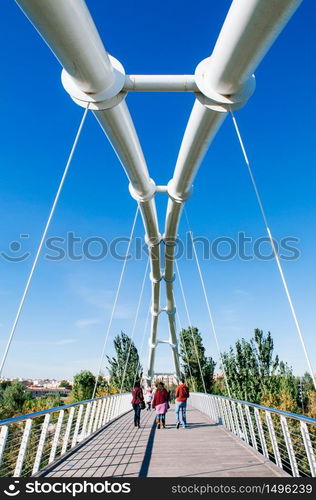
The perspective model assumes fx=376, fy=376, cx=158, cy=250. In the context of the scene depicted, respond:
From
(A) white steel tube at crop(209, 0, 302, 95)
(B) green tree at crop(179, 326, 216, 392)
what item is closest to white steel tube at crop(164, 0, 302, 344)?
(A) white steel tube at crop(209, 0, 302, 95)

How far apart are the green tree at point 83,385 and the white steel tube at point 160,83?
164ft

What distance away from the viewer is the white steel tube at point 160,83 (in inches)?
213

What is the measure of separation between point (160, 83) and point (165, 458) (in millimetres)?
5575

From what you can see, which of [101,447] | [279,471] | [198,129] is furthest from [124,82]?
Answer: [101,447]

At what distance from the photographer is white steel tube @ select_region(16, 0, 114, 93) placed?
3.50 metres

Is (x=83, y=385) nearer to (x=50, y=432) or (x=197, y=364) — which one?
(x=197, y=364)

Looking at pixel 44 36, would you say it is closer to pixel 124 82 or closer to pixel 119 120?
pixel 124 82

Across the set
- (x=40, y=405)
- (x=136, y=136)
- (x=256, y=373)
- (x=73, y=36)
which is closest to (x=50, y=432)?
(x=136, y=136)

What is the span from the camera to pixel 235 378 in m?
32.4

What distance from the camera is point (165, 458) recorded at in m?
5.63

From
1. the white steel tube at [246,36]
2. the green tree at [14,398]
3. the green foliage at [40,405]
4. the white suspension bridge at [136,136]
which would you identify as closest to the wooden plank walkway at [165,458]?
the white suspension bridge at [136,136]

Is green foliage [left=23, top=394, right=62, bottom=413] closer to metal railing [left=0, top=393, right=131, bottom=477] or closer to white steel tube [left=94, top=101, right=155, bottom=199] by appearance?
metal railing [left=0, top=393, right=131, bottom=477]

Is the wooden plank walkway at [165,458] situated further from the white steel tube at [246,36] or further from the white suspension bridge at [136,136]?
the white steel tube at [246,36]

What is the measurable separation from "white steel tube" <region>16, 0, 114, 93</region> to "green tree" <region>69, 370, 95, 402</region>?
166 feet
